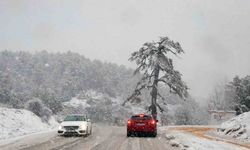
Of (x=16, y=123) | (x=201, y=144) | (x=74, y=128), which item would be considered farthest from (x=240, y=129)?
(x=16, y=123)

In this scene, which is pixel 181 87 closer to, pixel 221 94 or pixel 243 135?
pixel 243 135

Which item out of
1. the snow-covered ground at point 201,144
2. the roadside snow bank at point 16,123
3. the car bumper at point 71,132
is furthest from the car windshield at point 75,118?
the snow-covered ground at point 201,144

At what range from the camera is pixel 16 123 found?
95.7 ft

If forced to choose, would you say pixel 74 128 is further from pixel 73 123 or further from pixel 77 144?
pixel 77 144

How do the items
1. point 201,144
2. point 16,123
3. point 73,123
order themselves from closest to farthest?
point 201,144 → point 73,123 → point 16,123

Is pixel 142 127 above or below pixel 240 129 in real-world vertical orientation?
above

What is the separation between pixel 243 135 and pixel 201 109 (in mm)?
157692

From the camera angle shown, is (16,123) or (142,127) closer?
(16,123)

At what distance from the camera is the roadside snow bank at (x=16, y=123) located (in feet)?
84.6

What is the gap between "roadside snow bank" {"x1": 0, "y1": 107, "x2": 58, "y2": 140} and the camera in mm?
25795

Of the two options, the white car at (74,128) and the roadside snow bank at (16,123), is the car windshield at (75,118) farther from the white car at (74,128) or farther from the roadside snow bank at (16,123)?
the roadside snow bank at (16,123)

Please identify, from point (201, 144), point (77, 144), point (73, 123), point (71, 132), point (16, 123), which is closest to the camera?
point (77, 144)

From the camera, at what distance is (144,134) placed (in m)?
30.0

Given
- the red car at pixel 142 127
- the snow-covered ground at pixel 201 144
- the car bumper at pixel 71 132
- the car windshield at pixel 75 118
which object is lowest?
the snow-covered ground at pixel 201 144
